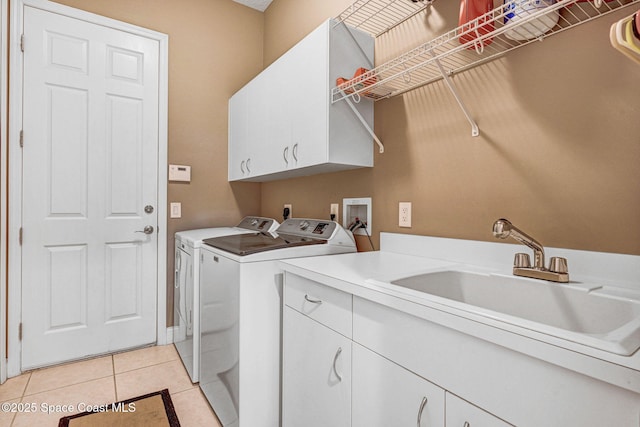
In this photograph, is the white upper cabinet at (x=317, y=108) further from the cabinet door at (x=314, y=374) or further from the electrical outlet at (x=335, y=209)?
the cabinet door at (x=314, y=374)

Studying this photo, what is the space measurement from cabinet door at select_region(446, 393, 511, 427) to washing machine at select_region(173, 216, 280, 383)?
1577 mm

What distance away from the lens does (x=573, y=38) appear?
1.05 meters

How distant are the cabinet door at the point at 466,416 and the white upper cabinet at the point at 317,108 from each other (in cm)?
117

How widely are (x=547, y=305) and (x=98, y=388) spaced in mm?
2417

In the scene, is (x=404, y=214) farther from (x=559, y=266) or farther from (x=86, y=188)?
(x=86, y=188)

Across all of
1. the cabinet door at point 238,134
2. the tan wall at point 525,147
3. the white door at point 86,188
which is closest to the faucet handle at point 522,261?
the tan wall at point 525,147

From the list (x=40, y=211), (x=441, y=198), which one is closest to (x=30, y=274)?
(x=40, y=211)

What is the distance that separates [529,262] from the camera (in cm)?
104

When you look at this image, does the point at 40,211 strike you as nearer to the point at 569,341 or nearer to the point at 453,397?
the point at 453,397

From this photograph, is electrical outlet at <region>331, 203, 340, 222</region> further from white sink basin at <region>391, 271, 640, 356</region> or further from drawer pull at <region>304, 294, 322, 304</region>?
white sink basin at <region>391, 271, 640, 356</region>

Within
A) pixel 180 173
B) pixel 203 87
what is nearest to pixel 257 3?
pixel 203 87

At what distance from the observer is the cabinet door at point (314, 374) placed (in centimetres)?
108

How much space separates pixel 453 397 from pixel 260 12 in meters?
3.46

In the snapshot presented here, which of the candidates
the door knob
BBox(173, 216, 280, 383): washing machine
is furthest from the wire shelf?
the door knob
